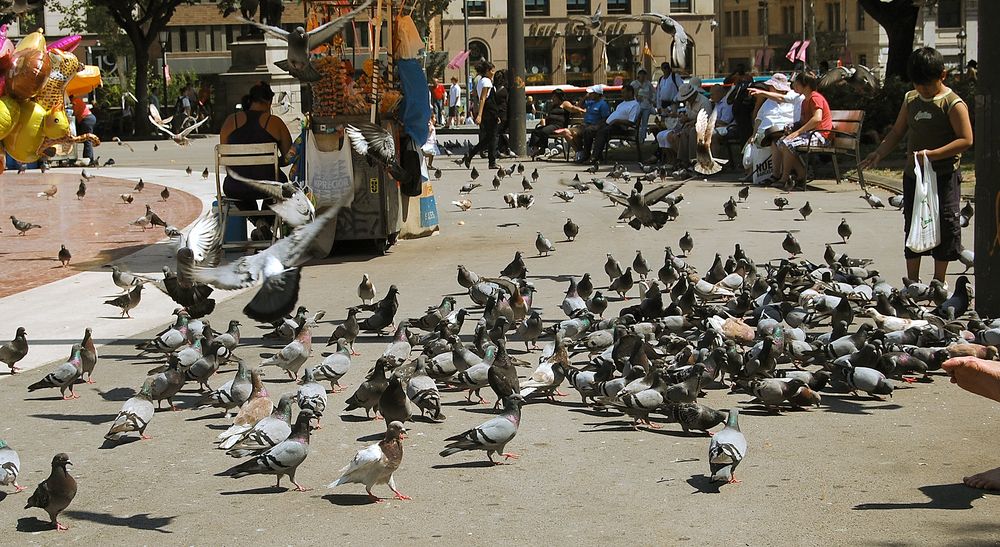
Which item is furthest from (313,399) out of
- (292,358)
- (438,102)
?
(438,102)

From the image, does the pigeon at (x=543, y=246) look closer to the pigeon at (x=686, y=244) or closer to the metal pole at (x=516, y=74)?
the pigeon at (x=686, y=244)

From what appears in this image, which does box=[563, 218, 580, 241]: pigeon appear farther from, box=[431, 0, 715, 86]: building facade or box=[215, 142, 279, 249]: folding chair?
box=[431, 0, 715, 86]: building facade

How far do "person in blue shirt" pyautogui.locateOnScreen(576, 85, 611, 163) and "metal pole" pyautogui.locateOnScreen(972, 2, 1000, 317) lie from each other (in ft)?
57.8

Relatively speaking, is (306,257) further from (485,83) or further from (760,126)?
(485,83)

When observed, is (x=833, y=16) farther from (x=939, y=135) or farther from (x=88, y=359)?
(x=88, y=359)

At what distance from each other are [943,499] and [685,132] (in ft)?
59.1

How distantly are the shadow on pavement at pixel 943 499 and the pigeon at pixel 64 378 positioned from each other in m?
4.89

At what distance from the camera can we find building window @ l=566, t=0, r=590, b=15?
79238 mm

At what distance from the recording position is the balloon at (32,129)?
11742 mm

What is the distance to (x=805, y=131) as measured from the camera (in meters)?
19.0

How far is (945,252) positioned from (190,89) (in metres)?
39.9

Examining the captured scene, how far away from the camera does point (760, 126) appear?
20062 mm

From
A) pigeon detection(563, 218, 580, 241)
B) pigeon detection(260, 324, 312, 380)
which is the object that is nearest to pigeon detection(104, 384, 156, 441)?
pigeon detection(260, 324, 312, 380)

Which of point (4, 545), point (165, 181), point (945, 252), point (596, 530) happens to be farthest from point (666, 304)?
point (165, 181)
